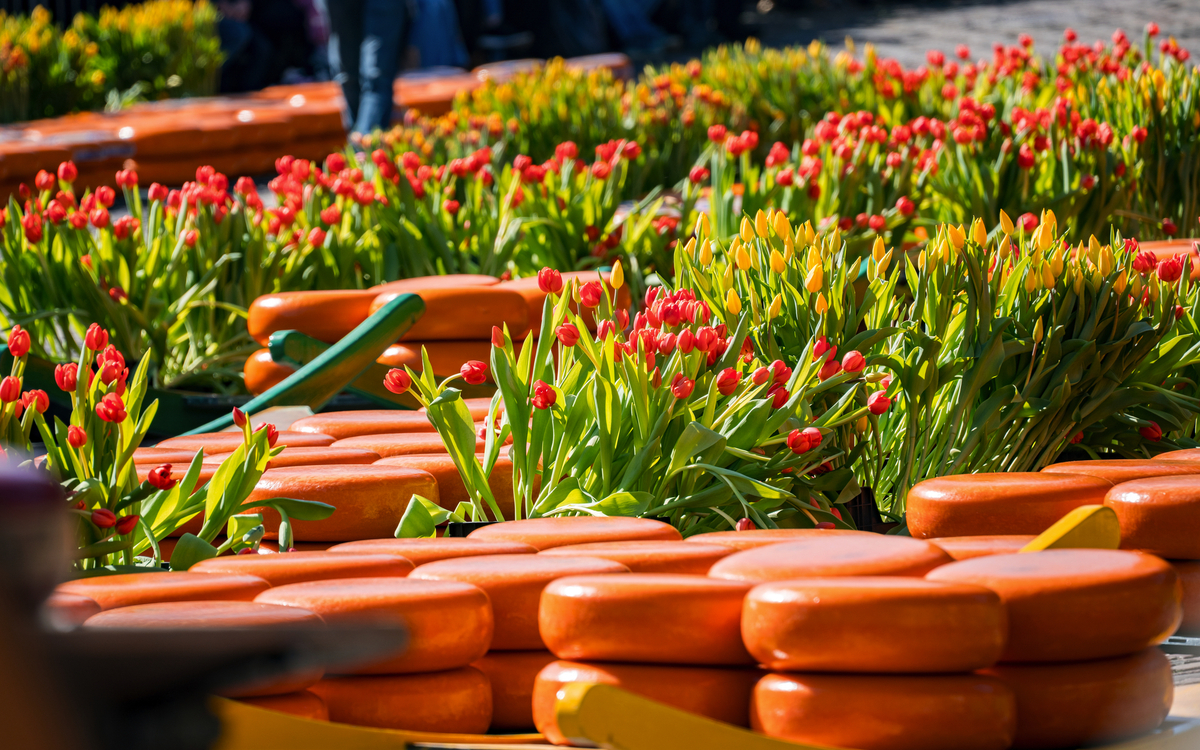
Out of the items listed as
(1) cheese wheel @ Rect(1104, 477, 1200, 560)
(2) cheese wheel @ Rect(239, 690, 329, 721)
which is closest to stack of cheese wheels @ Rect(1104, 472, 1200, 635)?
(1) cheese wheel @ Rect(1104, 477, 1200, 560)

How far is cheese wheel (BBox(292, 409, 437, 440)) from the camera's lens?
246 cm

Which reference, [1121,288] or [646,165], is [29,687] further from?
[646,165]

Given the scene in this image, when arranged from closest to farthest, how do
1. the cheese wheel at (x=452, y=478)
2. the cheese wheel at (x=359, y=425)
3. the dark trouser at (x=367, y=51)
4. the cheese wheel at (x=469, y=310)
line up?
the cheese wheel at (x=452, y=478)
the cheese wheel at (x=359, y=425)
the cheese wheel at (x=469, y=310)
the dark trouser at (x=367, y=51)

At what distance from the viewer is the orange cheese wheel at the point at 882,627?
4.04ft

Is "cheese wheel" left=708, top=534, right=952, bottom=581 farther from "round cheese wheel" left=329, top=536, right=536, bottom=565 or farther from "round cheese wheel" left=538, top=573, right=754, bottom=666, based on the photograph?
"round cheese wheel" left=329, top=536, right=536, bottom=565

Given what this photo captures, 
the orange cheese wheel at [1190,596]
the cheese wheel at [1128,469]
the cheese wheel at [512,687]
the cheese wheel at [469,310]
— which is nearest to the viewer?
the cheese wheel at [512,687]

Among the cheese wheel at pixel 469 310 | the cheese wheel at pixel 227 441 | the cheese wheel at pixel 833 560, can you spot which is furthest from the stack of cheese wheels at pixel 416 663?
the cheese wheel at pixel 469 310

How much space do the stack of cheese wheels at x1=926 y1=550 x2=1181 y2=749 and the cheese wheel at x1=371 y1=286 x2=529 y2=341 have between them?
5.44ft

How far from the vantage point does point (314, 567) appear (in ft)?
5.10

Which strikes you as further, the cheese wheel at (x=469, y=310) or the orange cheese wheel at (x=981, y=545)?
the cheese wheel at (x=469, y=310)

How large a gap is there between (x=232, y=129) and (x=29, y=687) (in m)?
7.43

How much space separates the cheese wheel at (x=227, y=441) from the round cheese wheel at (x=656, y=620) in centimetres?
103

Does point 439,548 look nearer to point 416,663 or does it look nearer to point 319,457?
point 416,663

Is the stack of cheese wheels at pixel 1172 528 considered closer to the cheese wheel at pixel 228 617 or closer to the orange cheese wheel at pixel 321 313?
the cheese wheel at pixel 228 617
